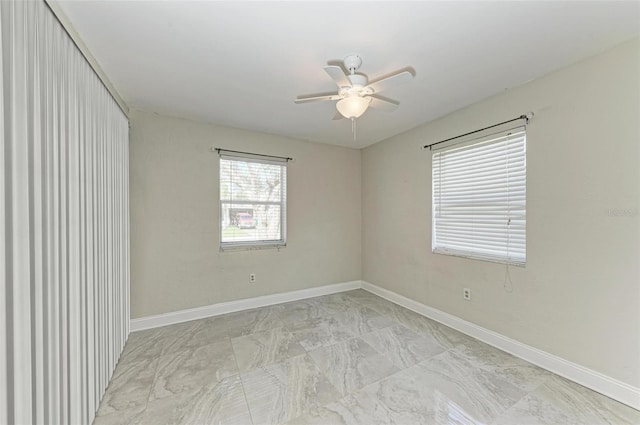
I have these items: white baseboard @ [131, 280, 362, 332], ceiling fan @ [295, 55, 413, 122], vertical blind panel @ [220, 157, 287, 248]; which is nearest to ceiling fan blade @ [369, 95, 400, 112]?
ceiling fan @ [295, 55, 413, 122]

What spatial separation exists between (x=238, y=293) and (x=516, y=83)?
3950 mm

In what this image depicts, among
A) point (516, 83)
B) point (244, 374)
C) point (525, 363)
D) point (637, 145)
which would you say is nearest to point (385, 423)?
point (244, 374)

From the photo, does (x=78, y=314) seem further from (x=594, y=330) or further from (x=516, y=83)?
(x=516, y=83)

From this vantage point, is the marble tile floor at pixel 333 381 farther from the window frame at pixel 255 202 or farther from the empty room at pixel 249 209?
the window frame at pixel 255 202

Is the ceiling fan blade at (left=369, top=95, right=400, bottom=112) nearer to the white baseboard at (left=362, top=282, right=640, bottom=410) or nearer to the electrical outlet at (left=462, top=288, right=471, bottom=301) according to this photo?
the electrical outlet at (left=462, top=288, right=471, bottom=301)

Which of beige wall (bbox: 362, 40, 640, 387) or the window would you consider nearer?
beige wall (bbox: 362, 40, 640, 387)

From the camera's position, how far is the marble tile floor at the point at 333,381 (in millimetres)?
1709

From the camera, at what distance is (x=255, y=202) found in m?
3.71

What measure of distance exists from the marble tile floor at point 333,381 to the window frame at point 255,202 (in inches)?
42.1

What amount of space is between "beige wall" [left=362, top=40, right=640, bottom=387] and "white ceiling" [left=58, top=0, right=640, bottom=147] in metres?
0.23

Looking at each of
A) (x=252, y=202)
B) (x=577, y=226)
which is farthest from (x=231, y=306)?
(x=577, y=226)

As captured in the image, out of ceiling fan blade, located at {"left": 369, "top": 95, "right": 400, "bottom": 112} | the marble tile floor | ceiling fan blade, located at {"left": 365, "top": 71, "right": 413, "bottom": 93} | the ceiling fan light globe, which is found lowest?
the marble tile floor

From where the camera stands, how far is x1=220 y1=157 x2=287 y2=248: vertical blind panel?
353 centimetres

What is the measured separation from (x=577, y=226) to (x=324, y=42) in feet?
8.00
